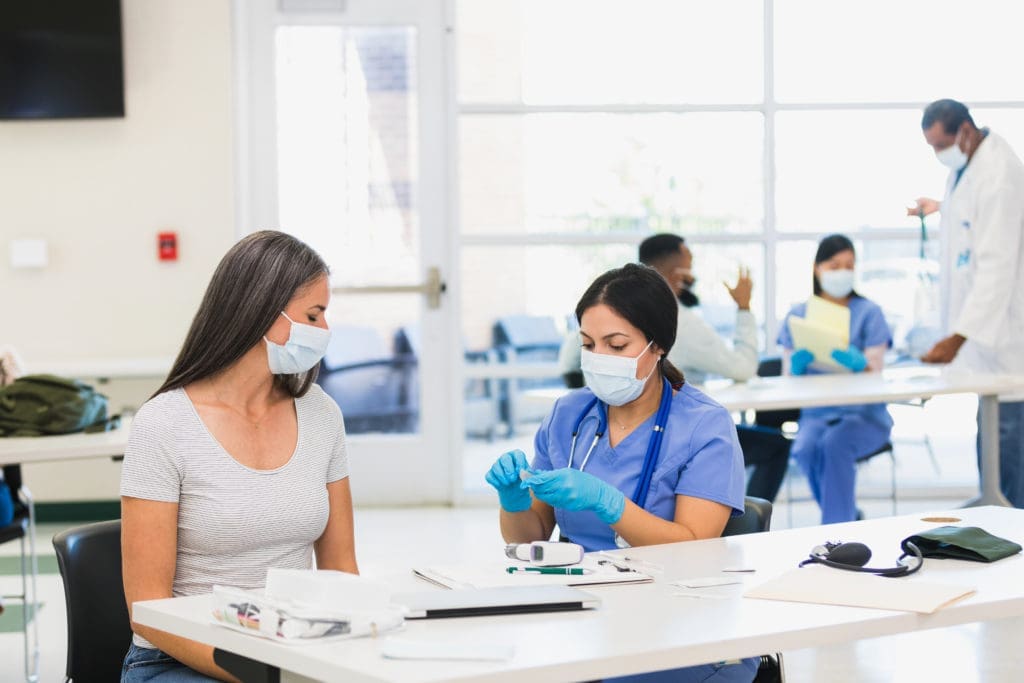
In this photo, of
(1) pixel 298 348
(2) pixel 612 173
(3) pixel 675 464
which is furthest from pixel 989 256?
(1) pixel 298 348

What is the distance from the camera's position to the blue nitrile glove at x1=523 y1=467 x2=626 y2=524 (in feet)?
6.56

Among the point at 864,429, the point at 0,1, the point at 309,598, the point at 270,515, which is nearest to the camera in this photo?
the point at 309,598

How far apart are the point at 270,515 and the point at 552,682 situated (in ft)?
2.42

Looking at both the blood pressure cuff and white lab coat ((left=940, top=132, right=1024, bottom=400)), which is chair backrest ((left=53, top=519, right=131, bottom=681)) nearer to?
the blood pressure cuff

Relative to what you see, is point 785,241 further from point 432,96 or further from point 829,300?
point 432,96

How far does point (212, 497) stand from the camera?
1937 mm

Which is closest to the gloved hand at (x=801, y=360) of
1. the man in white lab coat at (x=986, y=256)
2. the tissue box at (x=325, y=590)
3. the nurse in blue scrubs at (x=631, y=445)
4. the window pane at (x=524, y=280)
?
the man in white lab coat at (x=986, y=256)

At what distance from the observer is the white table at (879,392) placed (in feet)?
13.1

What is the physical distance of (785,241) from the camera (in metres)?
5.86

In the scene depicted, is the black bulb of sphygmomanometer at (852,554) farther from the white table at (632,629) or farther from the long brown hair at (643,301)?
the long brown hair at (643,301)

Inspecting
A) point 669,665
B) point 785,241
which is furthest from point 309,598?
point 785,241

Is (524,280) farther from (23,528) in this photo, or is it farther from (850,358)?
(23,528)

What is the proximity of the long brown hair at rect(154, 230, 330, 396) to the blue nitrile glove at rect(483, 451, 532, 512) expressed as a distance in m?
0.46

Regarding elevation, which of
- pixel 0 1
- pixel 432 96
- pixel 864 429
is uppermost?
pixel 0 1
